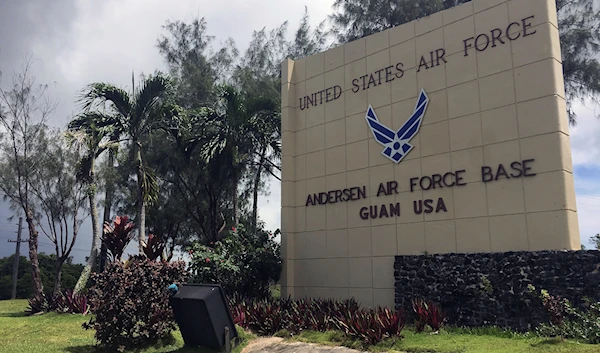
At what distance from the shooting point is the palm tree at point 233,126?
1852 cm

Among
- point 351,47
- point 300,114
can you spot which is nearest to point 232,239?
point 300,114

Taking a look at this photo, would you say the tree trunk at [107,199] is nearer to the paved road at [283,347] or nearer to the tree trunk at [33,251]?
the tree trunk at [33,251]

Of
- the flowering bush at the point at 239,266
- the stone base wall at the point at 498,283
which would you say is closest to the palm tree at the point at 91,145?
the flowering bush at the point at 239,266

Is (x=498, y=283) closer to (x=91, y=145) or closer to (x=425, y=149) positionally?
(x=425, y=149)

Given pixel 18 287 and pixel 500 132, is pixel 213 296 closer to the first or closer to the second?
pixel 500 132

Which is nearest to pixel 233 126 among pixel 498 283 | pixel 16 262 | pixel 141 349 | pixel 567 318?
pixel 141 349

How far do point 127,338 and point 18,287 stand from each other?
2383 cm

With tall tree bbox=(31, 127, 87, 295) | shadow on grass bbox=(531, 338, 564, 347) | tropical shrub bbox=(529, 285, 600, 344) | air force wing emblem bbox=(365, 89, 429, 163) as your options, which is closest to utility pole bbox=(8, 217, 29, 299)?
tall tree bbox=(31, 127, 87, 295)

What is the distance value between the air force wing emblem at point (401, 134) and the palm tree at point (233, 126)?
595 cm

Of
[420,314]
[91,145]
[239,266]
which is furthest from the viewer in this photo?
[91,145]

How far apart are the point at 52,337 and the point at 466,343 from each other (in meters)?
9.06

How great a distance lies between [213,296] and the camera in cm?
956

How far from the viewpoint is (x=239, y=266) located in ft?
49.5

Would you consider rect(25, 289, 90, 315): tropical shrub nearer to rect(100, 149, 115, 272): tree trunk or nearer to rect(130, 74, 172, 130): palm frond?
rect(100, 149, 115, 272): tree trunk
